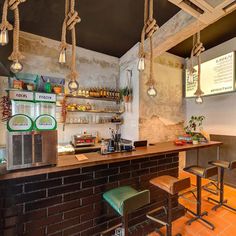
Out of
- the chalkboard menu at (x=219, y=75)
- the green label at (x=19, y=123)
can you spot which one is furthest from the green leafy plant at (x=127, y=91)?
the green label at (x=19, y=123)

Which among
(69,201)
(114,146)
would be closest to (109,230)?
(69,201)

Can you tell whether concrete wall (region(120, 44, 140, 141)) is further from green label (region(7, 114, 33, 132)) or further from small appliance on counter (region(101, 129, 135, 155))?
green label (region(7, 114, 33, 132))

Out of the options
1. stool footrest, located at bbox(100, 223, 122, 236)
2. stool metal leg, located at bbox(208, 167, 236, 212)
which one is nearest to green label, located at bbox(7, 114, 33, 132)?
stool footrest, located at bbox(100, 223, 122, 236)

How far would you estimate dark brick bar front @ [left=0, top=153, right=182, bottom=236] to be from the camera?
4.31 ft

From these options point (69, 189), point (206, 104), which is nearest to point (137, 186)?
point (69, 189)

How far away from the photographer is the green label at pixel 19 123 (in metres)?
1.20

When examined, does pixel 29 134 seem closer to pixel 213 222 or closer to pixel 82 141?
pixel 82 141

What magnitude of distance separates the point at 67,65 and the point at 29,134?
118 inches

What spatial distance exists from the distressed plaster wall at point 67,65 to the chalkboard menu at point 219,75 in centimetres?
228

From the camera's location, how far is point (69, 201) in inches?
60.9

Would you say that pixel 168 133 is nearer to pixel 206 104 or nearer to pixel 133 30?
pixel 206 104

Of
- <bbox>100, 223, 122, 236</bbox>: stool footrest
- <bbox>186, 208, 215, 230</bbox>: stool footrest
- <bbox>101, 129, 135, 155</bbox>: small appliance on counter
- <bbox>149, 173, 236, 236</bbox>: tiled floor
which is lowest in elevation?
<bbox>149, 173, 236, 236</bbox>: tiled floor

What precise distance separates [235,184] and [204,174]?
1.94m

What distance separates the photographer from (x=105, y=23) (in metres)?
2.90
